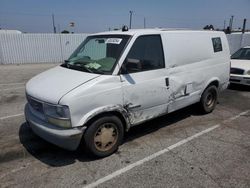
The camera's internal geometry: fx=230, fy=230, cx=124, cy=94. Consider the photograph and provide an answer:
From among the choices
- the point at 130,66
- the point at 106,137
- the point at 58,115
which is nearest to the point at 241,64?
the point at 130,66

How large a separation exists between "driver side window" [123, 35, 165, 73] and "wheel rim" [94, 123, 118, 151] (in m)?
0.96

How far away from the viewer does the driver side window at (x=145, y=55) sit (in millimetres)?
3818

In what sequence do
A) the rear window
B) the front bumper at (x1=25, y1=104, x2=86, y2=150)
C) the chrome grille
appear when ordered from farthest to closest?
the chrome grille < the rear window < the front bumper at (x1=25, y1=104, x2=86, y2=150)

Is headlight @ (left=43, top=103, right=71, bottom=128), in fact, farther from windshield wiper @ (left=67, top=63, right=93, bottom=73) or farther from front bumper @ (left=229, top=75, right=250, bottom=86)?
front bumper @ (left=229, top=75, right=250, bottom=86)

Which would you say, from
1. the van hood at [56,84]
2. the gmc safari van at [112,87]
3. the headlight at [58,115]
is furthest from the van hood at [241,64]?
the headlight at [58,115]

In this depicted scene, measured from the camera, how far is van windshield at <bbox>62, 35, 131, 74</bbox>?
3.73 metres

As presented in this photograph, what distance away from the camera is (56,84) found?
357 centimetres

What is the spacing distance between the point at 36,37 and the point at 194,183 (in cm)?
1756

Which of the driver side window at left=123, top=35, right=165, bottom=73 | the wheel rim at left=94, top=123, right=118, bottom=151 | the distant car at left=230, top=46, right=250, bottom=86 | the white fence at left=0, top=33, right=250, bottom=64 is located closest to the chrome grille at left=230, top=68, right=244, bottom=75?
the distant car at left=230, top=46, right=250, bottom=86

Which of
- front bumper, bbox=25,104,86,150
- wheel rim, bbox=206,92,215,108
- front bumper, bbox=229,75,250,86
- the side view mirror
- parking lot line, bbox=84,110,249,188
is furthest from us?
front bumper, bbox=229,75,250,86

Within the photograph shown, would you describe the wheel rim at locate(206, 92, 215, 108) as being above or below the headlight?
below

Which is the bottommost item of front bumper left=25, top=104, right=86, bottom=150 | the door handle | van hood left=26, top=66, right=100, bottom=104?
front bumper left=25, top=104, right=86, bottom=150

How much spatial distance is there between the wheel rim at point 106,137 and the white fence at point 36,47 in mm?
16059

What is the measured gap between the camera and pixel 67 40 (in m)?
19.1
